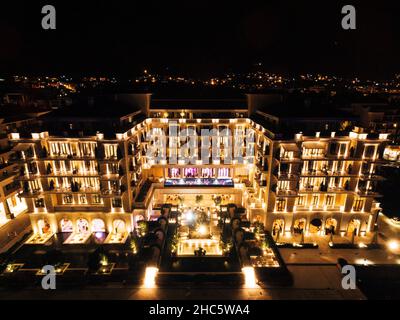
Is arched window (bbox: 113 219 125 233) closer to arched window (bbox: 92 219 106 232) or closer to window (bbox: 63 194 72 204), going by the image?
arched window (bbox: 92 219 106 232)

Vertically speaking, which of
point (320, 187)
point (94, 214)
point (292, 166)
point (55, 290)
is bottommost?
point (55, 290)

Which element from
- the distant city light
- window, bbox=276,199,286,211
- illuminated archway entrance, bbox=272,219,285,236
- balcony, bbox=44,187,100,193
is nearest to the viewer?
the distant city light

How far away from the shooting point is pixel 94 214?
4881 cm

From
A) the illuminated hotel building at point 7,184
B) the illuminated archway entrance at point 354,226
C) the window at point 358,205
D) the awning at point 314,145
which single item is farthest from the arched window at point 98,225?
the window at point 358,205

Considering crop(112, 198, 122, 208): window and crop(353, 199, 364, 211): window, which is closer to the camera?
crop(353, 199, 364, 211): window

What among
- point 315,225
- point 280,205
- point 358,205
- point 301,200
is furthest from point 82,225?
point 358,205

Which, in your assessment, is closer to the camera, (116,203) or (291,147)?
(291,147)

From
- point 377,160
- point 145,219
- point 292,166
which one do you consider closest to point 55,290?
point 145,219

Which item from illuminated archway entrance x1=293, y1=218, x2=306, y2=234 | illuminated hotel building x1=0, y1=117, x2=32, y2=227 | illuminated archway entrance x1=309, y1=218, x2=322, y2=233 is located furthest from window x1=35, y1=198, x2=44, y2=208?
illuminated archway entrance x1=309, y1=218, x2=322, y2=233

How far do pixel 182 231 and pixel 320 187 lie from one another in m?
27.2

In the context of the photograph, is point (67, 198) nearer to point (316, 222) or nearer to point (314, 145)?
point (314, 145)

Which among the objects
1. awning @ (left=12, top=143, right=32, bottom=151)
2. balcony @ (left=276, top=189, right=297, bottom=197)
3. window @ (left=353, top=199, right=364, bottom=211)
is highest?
awning @ (left=12, top=143, right=32, bottom=151)

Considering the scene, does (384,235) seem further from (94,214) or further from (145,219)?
(94,214)

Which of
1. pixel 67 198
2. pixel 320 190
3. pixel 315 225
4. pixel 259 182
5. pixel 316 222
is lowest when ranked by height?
pixel 315 225
